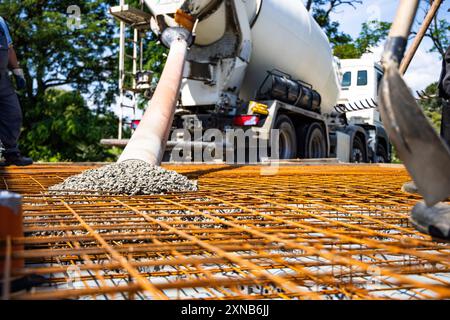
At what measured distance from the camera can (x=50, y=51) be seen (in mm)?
12852

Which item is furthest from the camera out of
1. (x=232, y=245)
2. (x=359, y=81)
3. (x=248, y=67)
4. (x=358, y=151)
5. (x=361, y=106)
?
(x=361, y=106)

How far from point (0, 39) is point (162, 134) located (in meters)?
1.51

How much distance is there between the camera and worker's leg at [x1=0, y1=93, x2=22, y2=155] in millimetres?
4305

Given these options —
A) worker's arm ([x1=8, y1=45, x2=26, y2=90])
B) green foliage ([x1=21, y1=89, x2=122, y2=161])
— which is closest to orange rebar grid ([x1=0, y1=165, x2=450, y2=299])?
worker's arm ([x1=8, y1=45, x2=26, y2=90])

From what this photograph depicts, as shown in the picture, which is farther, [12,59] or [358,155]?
[358,155]

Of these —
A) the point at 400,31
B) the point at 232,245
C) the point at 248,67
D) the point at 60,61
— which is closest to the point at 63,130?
the point at 60,61

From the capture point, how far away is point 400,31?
1.48 m

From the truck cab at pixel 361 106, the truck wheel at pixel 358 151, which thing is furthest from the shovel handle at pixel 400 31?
the truck wheel at pixel 358 151

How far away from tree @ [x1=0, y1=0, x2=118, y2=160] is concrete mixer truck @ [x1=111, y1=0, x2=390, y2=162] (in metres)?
4.40

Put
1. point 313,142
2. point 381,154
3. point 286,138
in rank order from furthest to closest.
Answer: point 381,154 → point 313,142 → point 286,138

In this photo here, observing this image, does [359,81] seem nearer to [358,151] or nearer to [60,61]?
[358,151]

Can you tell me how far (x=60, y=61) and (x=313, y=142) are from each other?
7.66 m
